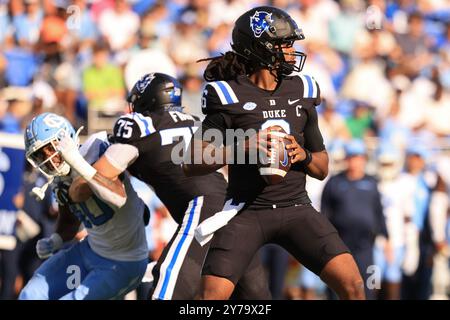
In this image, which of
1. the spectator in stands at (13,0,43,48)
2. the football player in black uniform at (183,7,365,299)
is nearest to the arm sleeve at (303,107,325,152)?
the football player in black uniform at (183,7,365,299)

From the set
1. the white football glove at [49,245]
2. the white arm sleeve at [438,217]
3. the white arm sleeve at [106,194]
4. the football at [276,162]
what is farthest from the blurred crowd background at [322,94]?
the football at [276,162]

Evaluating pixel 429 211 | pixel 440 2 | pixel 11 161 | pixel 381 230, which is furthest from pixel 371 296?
pixel 440 2

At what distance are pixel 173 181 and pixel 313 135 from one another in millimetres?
1089

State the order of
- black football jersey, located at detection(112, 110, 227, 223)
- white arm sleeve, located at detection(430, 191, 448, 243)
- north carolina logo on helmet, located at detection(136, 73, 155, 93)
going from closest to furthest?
black football jersey, located at detection(112, 110, 227, 223) < north carolina logo on helmet, located at detection(136, 73, 155, 93) < white arm sleeve, located at detection(430, 191, 448, 243)

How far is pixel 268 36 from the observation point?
18.6 feet

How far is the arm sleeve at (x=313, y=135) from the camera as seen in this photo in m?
5.77

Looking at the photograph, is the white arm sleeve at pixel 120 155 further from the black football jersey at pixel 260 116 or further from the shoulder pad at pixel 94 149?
the black football jersey at pixel 260 116

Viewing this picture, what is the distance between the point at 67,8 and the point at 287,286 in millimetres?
3858

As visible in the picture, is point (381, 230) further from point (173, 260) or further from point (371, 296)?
point (173, 260)

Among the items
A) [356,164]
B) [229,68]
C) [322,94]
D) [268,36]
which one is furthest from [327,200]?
[268,36]

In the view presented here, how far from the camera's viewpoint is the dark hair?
18.9 ft

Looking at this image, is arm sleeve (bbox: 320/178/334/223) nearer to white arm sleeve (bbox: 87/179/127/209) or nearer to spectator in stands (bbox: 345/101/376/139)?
spectator in stands (bbox: 345/101/376/139)

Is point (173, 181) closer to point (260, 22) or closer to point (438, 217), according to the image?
point (260, 22)
